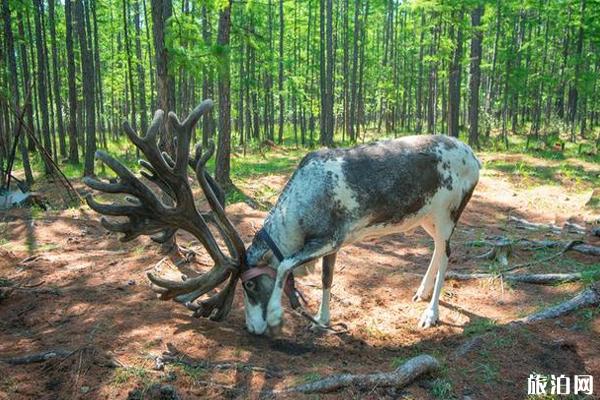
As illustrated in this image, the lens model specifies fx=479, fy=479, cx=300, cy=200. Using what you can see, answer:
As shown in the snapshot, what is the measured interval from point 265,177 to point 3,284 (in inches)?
457

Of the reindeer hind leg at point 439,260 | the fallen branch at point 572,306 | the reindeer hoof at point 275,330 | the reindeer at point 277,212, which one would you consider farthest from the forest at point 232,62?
the fallen branch at point 572,306

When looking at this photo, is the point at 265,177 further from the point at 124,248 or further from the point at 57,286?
the point at 57,286

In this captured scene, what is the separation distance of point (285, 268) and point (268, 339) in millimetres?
805

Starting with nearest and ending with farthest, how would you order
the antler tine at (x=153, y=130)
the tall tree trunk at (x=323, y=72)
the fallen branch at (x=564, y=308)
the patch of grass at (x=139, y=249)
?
the antler tine at (x=153, y=130), the fallen branch at (x=564, y=308), the patch of grass at (x=139, y=249), the tall tree trunk at (x=323, y=72)

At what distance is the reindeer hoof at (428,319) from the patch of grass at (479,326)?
375 mm

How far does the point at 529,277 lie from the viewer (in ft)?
21.8

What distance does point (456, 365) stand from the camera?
4191 mm

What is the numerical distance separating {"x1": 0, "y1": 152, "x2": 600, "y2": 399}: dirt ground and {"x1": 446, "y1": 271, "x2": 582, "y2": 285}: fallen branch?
111mm

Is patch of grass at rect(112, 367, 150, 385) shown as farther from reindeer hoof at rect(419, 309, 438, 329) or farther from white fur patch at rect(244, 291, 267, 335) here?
reindeer hoof at rect(419, 309, 438, 329)

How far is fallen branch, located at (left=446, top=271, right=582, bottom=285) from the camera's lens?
6296mm

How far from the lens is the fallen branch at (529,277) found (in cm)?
630

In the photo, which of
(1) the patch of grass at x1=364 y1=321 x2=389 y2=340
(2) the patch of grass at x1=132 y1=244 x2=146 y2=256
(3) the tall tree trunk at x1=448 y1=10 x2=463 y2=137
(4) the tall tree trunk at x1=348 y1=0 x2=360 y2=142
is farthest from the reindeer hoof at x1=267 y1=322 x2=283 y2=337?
(4) the tall tree trunk at x1=348 y1=0 x2=360 y2=142

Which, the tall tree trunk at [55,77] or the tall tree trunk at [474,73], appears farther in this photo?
the tall tree trunk at [474,73]

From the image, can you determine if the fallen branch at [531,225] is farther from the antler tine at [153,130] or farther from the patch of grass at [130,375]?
the patch of grass at [130,375]
